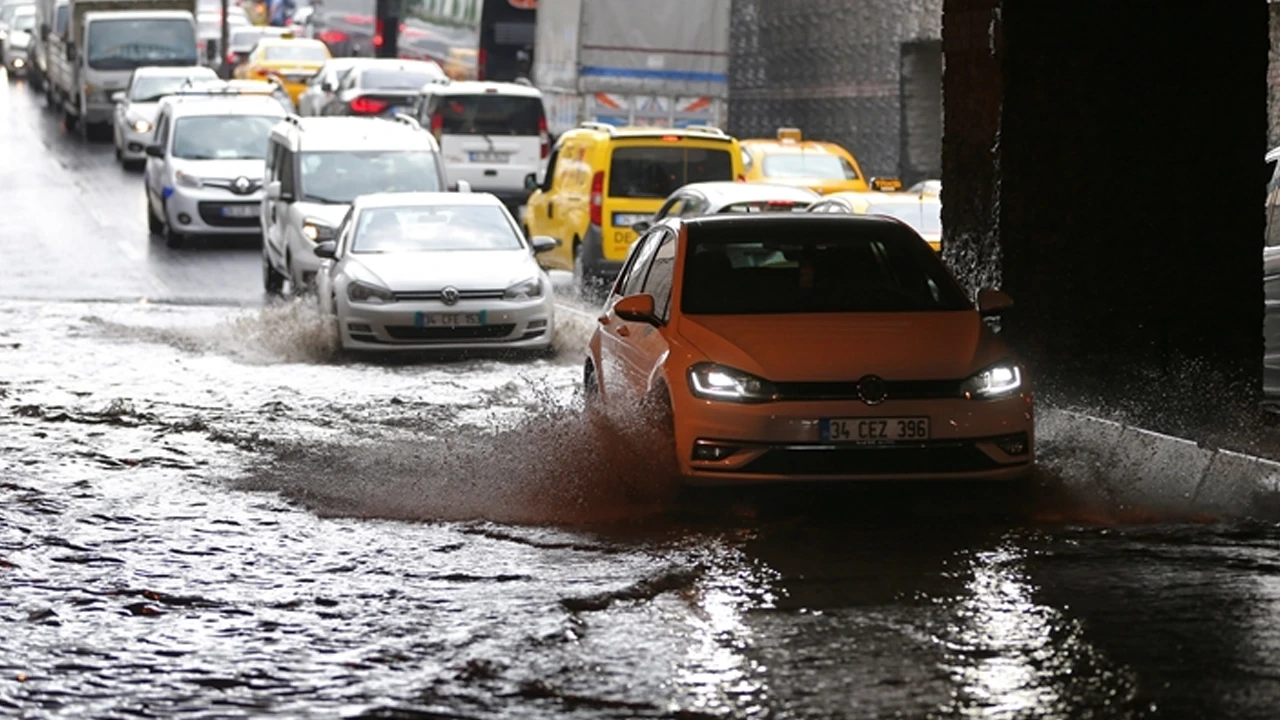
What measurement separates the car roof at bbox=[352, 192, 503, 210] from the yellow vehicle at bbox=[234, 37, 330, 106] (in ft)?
114

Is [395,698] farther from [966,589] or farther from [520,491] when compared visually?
[520,491]

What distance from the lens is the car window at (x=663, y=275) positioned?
37.9 ft

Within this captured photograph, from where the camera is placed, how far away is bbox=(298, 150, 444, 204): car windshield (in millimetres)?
24328

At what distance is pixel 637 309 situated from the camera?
37.3 feet

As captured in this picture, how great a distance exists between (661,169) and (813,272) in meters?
14.2

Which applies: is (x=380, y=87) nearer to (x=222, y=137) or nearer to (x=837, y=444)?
(x=222, y=137)

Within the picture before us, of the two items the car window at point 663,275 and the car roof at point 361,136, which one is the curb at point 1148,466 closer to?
the car window at point 663,275

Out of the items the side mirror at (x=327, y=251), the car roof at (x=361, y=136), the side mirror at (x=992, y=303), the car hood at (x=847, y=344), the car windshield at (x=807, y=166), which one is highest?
the side mirror at (x=992, y=303)

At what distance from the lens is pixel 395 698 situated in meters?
7.20

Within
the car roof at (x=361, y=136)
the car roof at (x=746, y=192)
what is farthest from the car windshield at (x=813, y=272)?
the car roof at (x=361, y=136)

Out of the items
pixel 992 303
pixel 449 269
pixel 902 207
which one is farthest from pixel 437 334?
pixel 992 303

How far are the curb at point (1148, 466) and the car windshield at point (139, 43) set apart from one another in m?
37.5

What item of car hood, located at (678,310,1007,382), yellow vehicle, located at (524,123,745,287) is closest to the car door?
car hood, located at (678,310,1007,382)

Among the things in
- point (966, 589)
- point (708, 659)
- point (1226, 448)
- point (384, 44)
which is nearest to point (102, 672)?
point (708, 659)
